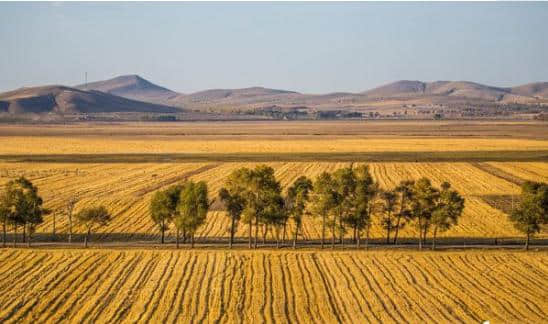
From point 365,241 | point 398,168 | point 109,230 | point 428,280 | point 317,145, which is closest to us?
point 428,280

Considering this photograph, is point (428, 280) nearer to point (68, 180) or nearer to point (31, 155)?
point (68, 180)

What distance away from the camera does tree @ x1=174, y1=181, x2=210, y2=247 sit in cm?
4934

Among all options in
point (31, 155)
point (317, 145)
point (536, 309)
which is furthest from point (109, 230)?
point (317, 145)

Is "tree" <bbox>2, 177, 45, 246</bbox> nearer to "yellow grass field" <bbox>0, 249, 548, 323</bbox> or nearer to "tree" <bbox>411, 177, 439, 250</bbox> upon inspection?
"yellow grass field" <bbox>0, 249, 548, 323</bbox>

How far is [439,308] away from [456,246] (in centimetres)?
1679

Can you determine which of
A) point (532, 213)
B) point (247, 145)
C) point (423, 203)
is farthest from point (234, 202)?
point (247, 145)

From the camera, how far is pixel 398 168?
3836 inches

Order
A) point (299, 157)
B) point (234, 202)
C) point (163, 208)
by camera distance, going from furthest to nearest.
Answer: point (299, 157) → point (163, 208) → point (234, 202)

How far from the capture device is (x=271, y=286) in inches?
1519

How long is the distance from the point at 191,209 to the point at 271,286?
13079mm

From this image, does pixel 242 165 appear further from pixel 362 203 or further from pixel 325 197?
pixel 362 203

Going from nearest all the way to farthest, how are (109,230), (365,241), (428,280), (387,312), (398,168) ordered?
(387,312)
(428,280)
(365,241)
(109,230)
(398,168)

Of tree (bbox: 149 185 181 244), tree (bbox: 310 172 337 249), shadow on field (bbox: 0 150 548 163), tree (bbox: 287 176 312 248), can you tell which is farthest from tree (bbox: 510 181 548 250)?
shadow on field (bbox: 0 150 548 163)

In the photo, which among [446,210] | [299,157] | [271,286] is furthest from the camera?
[299,157]
